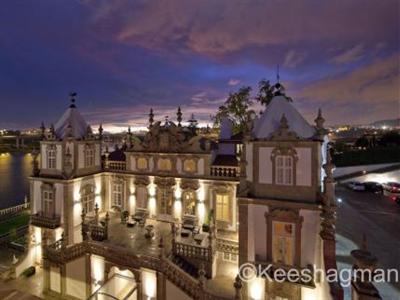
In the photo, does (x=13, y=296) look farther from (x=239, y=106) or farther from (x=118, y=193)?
(x=239, y=106)

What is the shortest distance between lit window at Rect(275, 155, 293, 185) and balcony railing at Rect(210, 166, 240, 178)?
453 centimetres

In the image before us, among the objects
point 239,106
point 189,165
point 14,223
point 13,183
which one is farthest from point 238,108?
point 13,183

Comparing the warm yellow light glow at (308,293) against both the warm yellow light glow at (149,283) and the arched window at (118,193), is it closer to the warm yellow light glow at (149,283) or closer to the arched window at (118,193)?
the warm yellow light glow at (149,283)

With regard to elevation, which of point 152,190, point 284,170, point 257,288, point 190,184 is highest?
point 284,170

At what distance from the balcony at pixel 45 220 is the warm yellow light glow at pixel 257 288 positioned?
1447 centimetres

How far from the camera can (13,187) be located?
5775 cm

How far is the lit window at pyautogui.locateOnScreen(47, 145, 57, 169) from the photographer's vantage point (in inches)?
768

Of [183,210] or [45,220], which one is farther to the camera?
[45,220]

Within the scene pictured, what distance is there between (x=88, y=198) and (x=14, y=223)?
61.6ft

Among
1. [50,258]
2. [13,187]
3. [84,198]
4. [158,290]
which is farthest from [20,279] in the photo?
[13,187]

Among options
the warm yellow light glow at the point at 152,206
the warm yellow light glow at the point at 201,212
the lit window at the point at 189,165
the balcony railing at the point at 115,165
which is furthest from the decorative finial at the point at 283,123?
the balcony railing at the point at 115,165

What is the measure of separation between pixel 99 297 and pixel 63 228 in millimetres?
5812

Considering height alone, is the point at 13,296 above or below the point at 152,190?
below

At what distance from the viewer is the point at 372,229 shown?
77.6 feet
